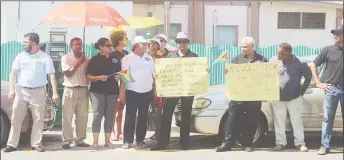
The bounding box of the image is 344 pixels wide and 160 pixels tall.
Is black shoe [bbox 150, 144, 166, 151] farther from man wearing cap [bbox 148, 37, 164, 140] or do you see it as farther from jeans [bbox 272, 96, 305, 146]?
jeans [bbox 272, 96, 305, 146]

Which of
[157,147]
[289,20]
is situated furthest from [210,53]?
[157,147]

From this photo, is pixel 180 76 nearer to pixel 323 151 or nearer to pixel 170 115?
pixel 170 115

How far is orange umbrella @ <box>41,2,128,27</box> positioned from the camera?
738 cm

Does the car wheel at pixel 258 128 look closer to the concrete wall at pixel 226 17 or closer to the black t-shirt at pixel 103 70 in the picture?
the black t-shirt at pixel 103 70

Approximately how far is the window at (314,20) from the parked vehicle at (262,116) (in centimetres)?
1357

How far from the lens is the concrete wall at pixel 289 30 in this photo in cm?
2012

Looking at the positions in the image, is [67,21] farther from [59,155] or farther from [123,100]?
[59,155]

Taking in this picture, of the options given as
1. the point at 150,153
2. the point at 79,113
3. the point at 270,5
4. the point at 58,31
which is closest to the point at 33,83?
the point at 79,113

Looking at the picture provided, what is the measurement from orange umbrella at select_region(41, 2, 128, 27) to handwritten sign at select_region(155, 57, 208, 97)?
1.05 meters

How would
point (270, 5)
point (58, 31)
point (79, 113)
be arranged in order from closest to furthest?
point (79, 113), point (58, 31), point (270, 5)

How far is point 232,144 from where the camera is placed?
7.44 m

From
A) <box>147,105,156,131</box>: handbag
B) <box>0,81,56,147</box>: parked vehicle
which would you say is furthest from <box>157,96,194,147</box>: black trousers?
<box>0,81,56,147</box>: parked vehicle

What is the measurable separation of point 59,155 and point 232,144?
8.41 ft

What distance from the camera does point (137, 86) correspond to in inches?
288
